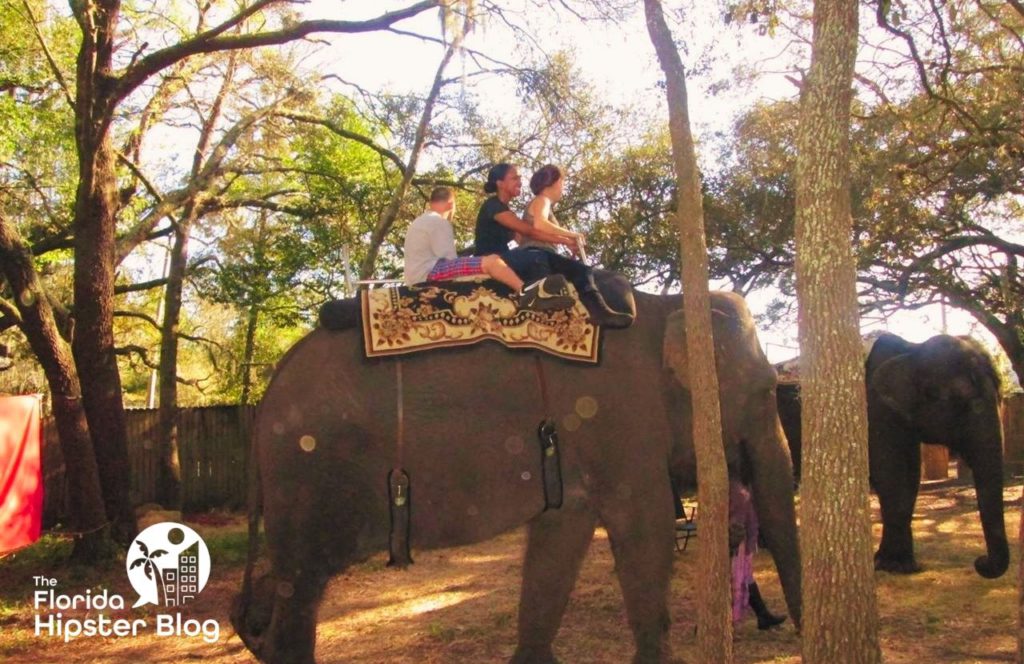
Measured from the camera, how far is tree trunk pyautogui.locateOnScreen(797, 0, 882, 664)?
423 cm

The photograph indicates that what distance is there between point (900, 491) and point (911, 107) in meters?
4.49

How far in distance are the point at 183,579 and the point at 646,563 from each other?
220 inches

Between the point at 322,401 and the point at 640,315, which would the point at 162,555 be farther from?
the point at 640,315

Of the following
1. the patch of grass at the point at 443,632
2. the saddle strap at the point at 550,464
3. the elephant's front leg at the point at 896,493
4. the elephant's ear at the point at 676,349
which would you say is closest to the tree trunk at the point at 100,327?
the patch of grass at the point at 443,632

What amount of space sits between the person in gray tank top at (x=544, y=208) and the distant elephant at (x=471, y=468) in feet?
2.74

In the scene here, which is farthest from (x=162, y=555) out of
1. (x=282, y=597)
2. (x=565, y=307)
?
(x=565, y=307)

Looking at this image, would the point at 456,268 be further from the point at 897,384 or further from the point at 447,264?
the point at 897,384

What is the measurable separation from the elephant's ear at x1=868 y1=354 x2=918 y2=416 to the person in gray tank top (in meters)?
5.04

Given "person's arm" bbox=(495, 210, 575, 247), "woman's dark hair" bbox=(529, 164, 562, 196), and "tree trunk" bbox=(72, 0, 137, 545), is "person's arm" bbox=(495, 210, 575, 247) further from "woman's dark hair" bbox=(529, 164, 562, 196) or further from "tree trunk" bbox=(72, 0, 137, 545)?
"tree trunk" bbox=(72, 0, 137, 545)

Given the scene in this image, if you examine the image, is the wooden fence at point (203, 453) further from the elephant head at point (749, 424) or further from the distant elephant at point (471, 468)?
the elephant head at point (749, 424)

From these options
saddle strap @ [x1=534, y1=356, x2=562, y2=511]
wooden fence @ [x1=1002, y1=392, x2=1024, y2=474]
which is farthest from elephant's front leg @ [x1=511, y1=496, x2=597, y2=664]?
wooden fence @ [x1=1002, y1=392, x2=1024, y2=474]

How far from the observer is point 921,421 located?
9.70m

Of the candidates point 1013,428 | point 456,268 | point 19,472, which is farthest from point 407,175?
point 1013,428

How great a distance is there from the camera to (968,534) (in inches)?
471
